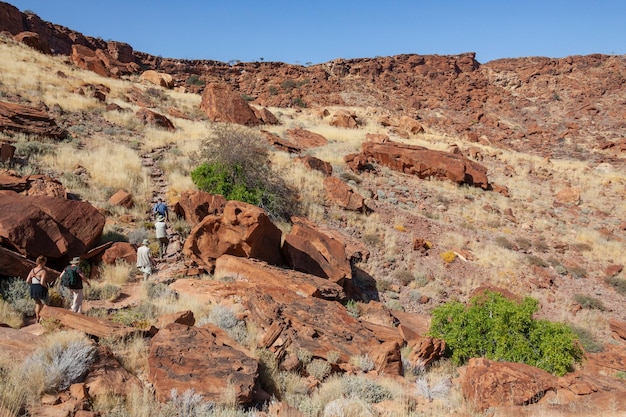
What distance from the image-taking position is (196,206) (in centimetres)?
1135

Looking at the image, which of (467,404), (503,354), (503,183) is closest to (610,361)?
(503,354)

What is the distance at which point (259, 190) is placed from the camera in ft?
44.4

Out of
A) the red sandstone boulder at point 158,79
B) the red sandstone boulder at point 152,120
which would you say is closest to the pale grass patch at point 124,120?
the red sandstone boulder at point 152,120

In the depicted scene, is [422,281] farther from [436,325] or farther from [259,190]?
[259,190]

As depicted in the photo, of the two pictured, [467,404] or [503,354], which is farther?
[503,354]

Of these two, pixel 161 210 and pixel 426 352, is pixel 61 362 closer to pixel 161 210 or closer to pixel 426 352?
pixel 426 352

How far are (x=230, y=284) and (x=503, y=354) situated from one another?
5.30 metres

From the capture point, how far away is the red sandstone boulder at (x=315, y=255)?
34.1ft

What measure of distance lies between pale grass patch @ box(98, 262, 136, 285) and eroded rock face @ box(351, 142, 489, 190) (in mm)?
15136

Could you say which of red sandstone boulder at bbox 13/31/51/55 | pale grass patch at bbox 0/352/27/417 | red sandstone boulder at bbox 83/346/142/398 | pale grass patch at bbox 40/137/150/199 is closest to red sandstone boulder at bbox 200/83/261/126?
pale grass patch at bbox 40/137/150/199

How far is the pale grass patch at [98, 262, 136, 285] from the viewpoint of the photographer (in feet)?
26.9

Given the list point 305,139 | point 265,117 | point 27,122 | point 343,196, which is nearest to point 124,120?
point 27,122

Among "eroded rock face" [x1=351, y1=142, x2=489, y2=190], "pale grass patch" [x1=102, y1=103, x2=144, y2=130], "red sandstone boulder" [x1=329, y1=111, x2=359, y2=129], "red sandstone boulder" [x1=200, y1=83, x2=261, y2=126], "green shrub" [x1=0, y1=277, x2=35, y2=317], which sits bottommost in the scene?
"green shrub" [x1=0, y1=277, x2=35, y2=317]

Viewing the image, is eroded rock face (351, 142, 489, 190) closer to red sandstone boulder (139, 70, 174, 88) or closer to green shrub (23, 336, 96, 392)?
green shrub (23, 336, 96, 392)
